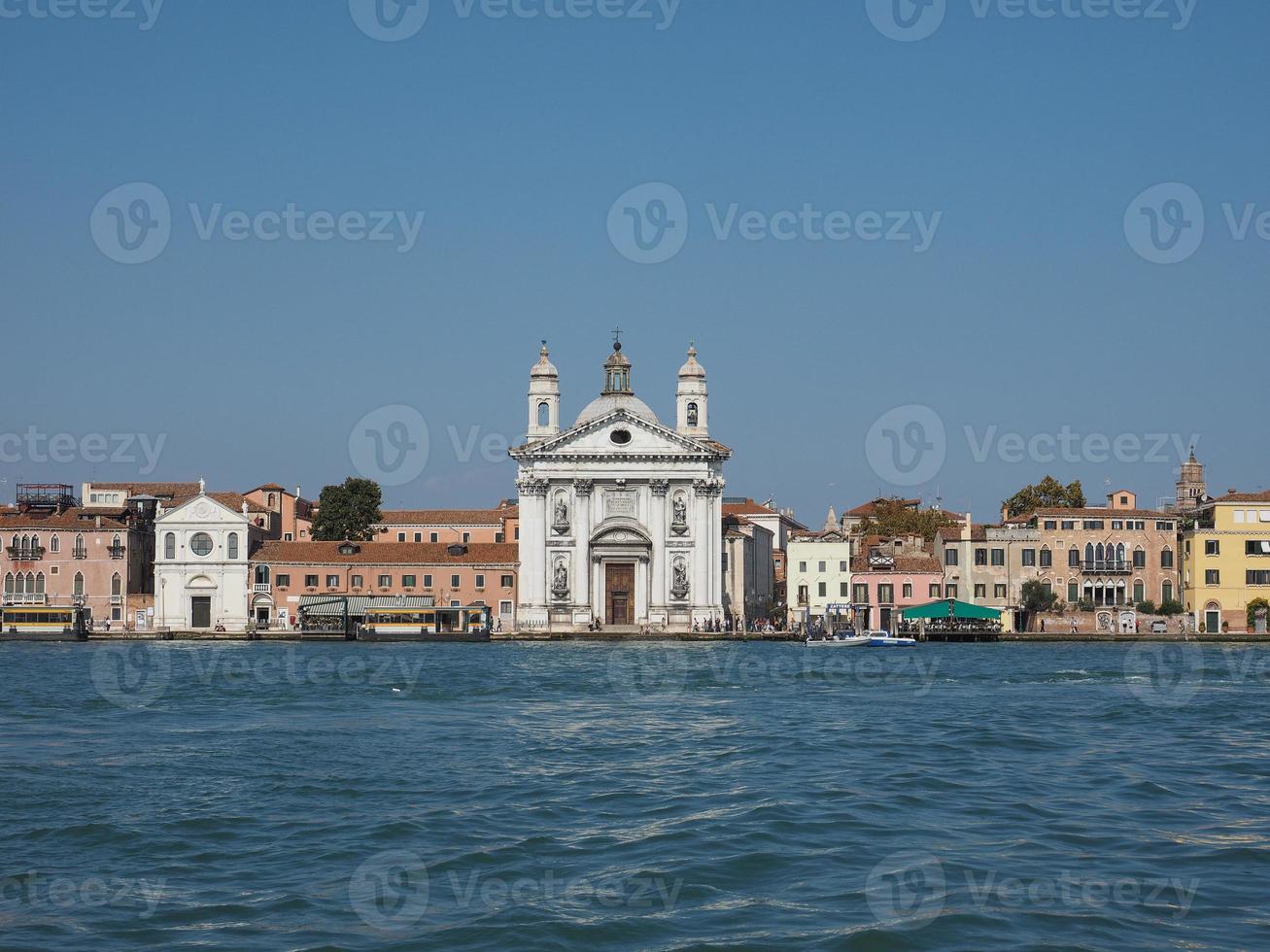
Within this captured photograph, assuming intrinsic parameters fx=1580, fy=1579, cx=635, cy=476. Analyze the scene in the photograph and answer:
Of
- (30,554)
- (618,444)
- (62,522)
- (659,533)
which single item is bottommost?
(30,554)

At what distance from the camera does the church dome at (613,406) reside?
6744 centimetres

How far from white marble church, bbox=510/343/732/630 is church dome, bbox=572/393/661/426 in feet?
8.85

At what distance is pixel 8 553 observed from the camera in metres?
65.4

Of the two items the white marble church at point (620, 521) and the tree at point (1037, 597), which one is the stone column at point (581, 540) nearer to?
the white marble church at point (620, 521)

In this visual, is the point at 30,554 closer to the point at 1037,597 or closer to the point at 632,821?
the point at 1037,597

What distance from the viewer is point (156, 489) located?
2891 inches

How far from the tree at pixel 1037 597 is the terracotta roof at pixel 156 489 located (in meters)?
37.3

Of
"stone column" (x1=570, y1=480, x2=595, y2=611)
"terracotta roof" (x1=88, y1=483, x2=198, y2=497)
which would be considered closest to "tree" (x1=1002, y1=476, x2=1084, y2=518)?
"stone column" (x1=570, y1=480, x2=595, y2=611)

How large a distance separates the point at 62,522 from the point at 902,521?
37.8m

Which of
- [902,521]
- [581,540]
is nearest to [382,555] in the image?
[581,540]

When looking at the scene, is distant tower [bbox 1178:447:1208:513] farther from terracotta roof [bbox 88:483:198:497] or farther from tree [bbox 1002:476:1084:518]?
terracotta roof [bbox 88:483:198:497]

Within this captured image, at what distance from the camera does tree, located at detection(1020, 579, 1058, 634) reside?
62.6m

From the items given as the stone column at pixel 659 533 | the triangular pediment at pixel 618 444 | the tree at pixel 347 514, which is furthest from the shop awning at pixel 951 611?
A: the tree at pixel 347 514

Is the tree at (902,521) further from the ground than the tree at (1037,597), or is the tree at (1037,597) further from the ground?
the tree at (902,521)
